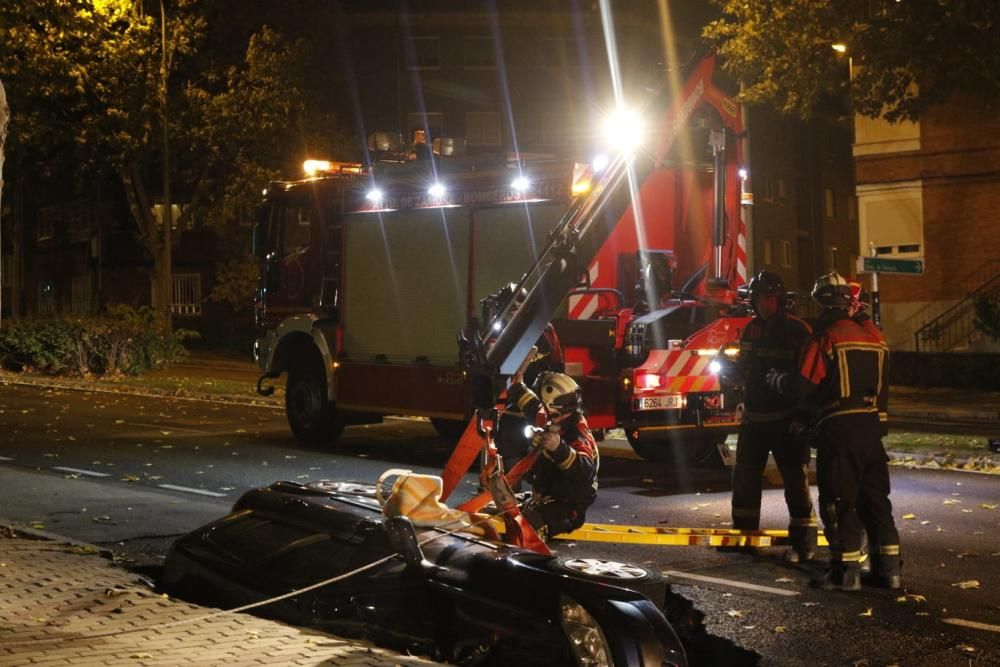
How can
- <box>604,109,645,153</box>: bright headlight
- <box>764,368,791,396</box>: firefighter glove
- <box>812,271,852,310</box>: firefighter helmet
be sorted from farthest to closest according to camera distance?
1. <box>604,109,645,153</box>: bright headlight
2. <box>764,368,791,396</box>: firefighter glove
3. <box>812,271,852,310</box>: firefighter helmet

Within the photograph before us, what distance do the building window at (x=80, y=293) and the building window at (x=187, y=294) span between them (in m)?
4.34

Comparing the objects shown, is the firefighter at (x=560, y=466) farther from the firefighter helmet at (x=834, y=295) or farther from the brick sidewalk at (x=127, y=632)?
the firefighter helmet at (x=834, y=295)

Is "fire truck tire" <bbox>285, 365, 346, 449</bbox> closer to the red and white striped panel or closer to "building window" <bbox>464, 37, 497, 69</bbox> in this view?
the red and white striped panel

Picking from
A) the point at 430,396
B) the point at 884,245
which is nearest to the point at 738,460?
the point at 430,396

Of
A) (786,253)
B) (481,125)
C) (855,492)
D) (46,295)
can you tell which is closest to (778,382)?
(855,492)

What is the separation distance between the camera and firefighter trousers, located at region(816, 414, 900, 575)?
755cm

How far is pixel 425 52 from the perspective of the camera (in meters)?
49.8

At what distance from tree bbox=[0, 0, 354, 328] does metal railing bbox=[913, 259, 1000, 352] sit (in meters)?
16.9

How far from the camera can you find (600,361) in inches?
482

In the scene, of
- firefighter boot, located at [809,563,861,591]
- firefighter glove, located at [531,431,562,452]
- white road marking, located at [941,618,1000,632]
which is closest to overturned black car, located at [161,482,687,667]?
firefighter glove, located at [531,431,562,452]

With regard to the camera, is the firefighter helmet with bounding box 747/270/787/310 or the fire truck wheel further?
the fire truck wheel

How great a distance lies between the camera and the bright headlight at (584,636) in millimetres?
4680

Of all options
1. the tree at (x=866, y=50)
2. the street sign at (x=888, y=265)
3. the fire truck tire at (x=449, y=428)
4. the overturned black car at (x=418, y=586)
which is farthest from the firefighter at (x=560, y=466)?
the tree at (x=866, y=50)

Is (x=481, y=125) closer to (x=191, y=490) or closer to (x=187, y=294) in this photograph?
(x=187, y=294)
